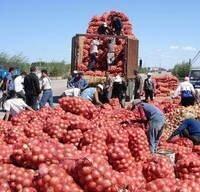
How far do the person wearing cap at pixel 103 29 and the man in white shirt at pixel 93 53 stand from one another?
47 centimetres

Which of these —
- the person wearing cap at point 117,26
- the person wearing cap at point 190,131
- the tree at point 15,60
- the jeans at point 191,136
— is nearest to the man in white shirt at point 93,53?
the person wearing cap at point 117,26

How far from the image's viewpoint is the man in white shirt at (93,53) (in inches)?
728

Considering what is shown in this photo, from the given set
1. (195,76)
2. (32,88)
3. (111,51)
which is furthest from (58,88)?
(32,88)

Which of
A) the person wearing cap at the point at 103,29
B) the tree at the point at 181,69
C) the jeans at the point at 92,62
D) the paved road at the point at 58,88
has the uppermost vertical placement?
the person wearing cap at the point at 103,29

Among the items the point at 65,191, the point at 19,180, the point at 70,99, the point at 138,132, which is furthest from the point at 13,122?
the point at 65,191

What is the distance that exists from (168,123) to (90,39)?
8462 millimetres

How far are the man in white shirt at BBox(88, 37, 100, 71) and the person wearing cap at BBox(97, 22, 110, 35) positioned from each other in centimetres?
47

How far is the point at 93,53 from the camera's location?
18594 mm

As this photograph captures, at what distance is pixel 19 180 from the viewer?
137 inches

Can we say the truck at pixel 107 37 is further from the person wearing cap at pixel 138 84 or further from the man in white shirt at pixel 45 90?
the man in white shirt at pixel 45 90

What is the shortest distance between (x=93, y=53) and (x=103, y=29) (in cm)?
114

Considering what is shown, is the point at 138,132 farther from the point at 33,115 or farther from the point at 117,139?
the point at 33,115

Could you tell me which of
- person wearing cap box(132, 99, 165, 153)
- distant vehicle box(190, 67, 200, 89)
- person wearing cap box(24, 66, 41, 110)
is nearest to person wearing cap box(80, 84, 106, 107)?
person wearing cap box(132, 99, 165, 153)

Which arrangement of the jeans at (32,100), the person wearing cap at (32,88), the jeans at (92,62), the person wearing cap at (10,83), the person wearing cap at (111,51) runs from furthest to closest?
the jeans at (92,62), the person wearing cap at (111,51), the person wearing cap at (10,83), the jeans at (32,100), the person wearing cap at (32,88)
